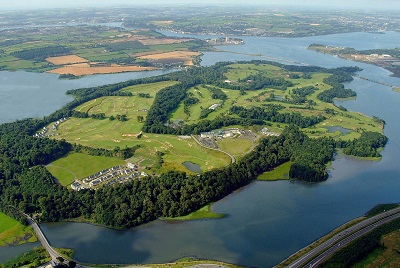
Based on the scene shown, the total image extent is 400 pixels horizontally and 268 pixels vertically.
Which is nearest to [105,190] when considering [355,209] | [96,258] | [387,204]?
[96,258]

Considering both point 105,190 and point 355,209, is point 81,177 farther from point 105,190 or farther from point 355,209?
point 355,209

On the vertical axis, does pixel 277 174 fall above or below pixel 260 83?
below

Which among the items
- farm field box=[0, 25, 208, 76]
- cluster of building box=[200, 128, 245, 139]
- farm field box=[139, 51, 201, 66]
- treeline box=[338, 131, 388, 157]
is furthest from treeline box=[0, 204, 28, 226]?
farm field box=[139, 51, 201, 66]

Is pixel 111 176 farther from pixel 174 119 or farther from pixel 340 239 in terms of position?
pixel 340 239

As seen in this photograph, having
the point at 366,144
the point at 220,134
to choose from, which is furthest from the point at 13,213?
the point at 366,144

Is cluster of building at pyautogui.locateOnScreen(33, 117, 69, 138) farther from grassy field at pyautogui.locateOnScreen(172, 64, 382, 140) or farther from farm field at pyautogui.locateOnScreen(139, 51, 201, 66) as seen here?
farm field at pyautogui.locateOnScreen(139, 51, 201, 66)

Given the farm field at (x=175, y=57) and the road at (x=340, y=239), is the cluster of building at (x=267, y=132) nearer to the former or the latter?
the road at (x=340, y=239)
